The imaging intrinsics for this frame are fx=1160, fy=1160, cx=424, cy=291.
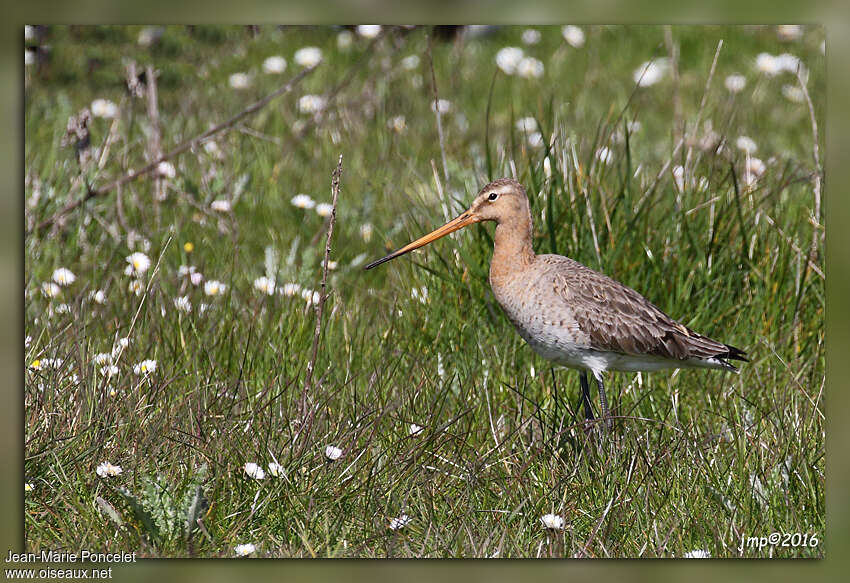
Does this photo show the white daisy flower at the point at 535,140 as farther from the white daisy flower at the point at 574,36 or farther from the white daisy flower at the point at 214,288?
the white daisy flower at the point at 214,288

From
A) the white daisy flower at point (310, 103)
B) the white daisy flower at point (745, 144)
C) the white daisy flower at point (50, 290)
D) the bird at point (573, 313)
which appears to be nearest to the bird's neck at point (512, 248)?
the bird at point (573, 313)

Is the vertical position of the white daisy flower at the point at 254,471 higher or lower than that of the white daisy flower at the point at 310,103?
lower

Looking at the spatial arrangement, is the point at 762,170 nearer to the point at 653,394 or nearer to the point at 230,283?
the point at 653,394

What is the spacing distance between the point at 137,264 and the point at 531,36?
2093mm

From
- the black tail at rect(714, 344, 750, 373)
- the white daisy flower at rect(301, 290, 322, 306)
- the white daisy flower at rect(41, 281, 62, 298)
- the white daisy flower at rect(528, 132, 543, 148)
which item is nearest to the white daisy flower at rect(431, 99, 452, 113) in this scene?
the white daisy flower at rect(528, 132, 543, 148)

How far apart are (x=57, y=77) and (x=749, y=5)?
11.3 ft

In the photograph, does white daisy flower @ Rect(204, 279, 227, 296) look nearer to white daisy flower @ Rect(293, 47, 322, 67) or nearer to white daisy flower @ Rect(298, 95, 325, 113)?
white daisy flower @ Rect(293, 47, 322, 67)

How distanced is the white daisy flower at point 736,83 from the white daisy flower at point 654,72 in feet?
1.16

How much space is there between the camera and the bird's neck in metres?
4.69

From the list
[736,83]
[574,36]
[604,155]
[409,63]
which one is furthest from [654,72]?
[409,63]

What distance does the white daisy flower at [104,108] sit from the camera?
6434 mm

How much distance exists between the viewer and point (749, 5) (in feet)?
13.6

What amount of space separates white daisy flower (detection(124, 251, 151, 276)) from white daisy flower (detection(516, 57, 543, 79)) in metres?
2.23

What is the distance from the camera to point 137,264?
5.38 meters
